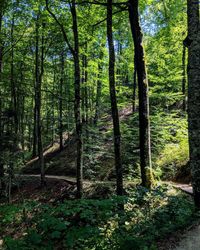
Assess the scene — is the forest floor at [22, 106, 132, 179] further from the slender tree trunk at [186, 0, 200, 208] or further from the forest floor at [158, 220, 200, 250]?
the forest floor at [158, 220, 200, 250]

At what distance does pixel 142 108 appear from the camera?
27.9 ft

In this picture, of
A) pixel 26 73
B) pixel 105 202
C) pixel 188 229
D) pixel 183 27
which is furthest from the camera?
pixel 26 73

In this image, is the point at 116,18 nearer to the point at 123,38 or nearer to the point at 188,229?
the point at 188,229

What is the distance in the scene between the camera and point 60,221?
4.07 m

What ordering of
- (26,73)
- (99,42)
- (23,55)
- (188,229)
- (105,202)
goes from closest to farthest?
1. (105,202)
2. (188,229)
3. (23,55)
4. (99,42)
5. (26,73)

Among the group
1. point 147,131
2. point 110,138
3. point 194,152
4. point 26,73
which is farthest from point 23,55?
point 194,152

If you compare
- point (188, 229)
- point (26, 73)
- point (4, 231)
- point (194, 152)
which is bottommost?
point (4, 231)

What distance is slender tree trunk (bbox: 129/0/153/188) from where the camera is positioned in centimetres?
847

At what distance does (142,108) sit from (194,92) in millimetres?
2317

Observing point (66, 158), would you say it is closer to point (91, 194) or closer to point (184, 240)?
point (91, 194)

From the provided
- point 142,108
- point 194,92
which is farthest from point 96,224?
point 142,108

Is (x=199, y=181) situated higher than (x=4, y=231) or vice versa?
(x=199, y=181)

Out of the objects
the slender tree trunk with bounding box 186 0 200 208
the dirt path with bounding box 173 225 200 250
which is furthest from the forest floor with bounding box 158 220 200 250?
the slender tree trunk with bounding box 186 0 200 208

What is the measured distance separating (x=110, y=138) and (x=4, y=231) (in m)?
10.1
